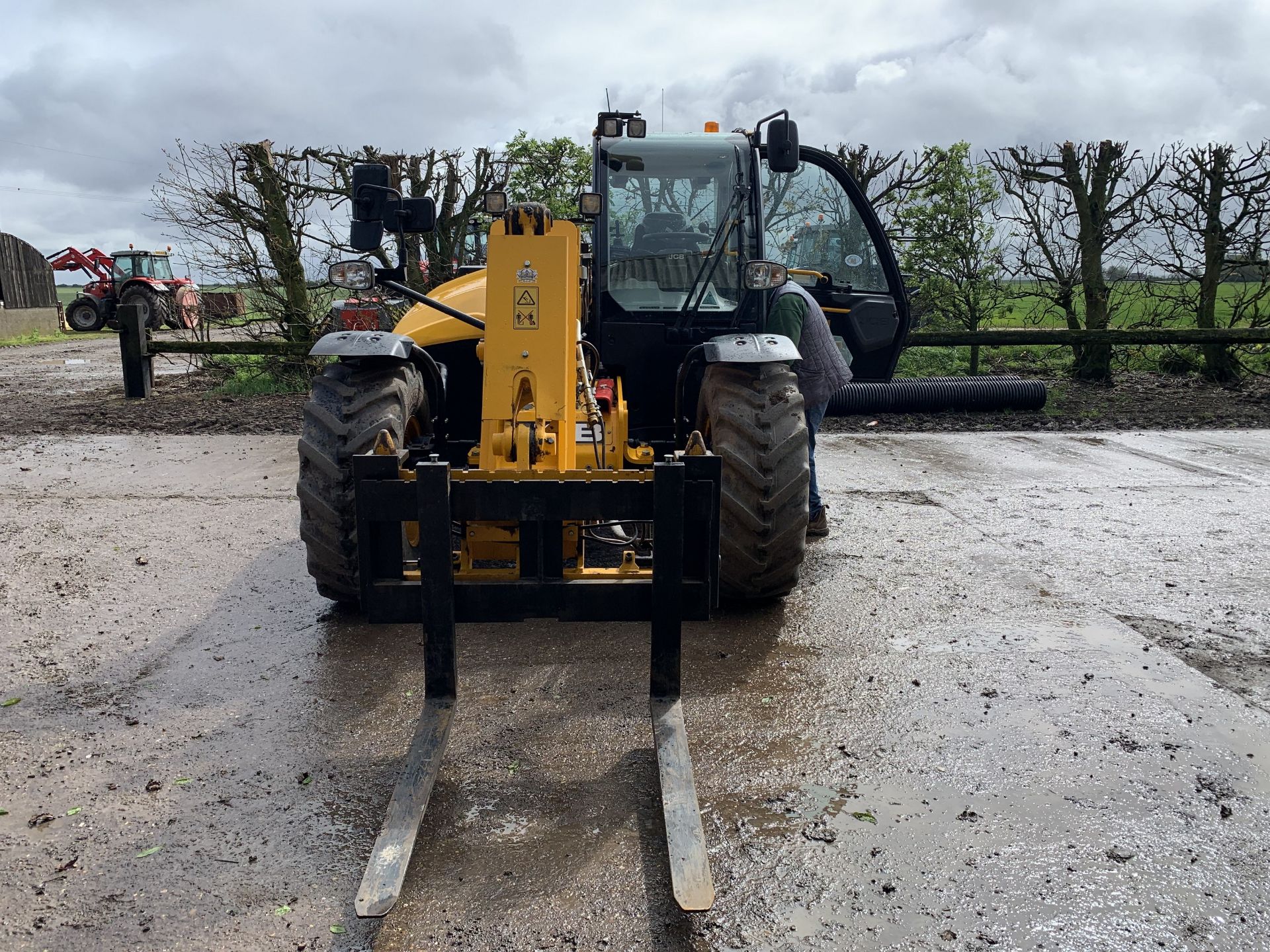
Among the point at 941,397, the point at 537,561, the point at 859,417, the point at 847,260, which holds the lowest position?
the point at 859,417

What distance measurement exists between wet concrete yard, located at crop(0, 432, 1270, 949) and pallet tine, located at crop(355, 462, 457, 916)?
108 millimetres

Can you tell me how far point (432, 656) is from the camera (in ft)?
10.8

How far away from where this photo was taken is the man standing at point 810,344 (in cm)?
553

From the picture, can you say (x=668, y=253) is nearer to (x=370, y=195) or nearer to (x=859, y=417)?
(x=370, y=195)

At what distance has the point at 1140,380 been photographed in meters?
13.2

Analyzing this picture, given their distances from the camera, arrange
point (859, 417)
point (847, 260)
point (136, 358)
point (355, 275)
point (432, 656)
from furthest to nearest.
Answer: point (136, 358) → point (859, 417) → point (847, 260) → point (355, 275) → point (432, 656)

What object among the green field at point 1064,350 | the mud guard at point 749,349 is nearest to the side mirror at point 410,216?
A: the mud guard at point 749,349

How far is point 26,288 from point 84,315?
4091mm

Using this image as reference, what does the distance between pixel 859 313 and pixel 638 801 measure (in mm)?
5924

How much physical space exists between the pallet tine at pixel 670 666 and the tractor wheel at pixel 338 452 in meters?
1.49

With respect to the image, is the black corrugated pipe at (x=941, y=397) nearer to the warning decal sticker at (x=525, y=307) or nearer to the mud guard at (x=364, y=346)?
the mud guard at (x=364, y=346)

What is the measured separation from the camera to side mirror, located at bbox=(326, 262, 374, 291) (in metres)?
4.45

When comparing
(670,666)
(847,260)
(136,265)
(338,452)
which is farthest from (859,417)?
(136,265)

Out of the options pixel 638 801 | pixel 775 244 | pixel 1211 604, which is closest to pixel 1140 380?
pixel 775 244
